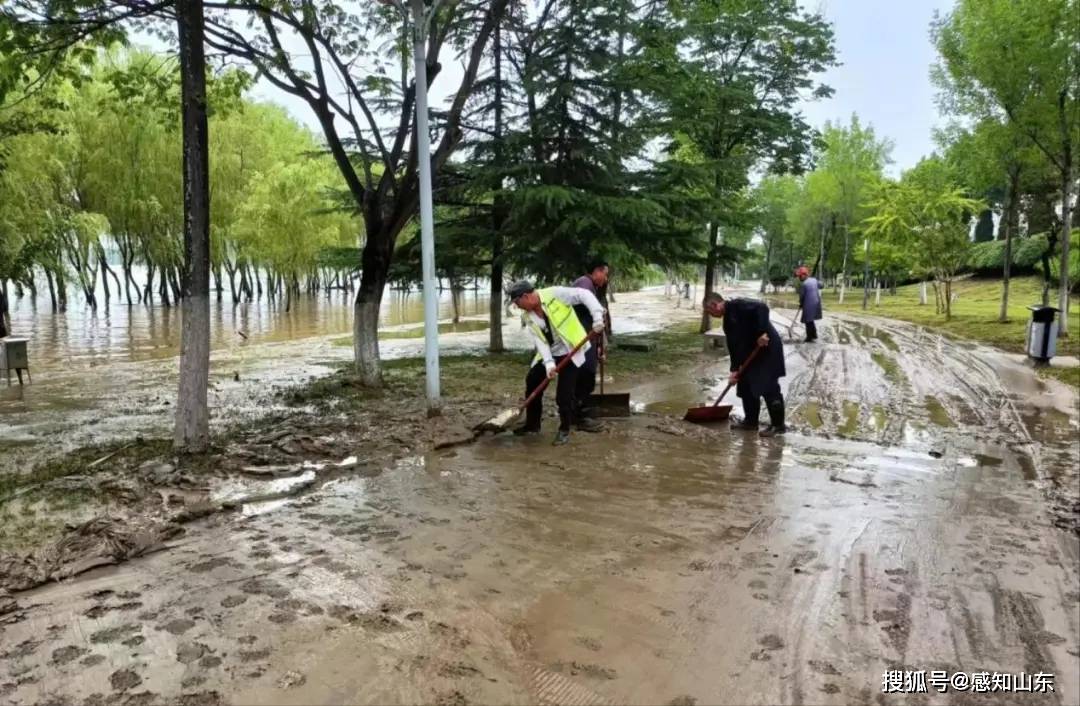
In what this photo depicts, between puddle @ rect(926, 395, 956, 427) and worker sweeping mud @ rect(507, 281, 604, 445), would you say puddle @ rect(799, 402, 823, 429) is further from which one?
worker sweeping mud @ rect(507, 281, 604, 445)

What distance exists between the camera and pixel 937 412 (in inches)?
322

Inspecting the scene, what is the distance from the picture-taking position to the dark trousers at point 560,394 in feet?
22.1

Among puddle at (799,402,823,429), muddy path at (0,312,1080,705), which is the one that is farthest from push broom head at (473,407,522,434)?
puddle at (799,402,823,429)

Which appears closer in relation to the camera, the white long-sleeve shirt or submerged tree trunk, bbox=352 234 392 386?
the white long-sleeve shirt

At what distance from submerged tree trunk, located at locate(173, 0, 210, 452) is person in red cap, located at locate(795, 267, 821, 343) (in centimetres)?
1313

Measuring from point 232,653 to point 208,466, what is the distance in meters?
3.18

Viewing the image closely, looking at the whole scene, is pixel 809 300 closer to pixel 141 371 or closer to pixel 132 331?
pixel 141 371

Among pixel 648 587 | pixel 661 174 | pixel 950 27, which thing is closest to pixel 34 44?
pixel 648 587

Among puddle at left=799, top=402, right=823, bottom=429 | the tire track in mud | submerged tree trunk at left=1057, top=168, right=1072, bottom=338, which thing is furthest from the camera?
submerged tree trunk at left=1057, top=168, right=1072, bottom=338

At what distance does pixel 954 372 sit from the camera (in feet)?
36.9

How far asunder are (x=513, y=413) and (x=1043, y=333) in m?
10.5

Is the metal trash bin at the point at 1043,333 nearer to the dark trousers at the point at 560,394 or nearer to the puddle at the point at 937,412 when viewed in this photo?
the puddle at the point at 937,412

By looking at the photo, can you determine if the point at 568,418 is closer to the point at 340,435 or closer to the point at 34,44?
the point at 340,435

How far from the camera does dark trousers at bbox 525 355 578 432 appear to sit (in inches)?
265
